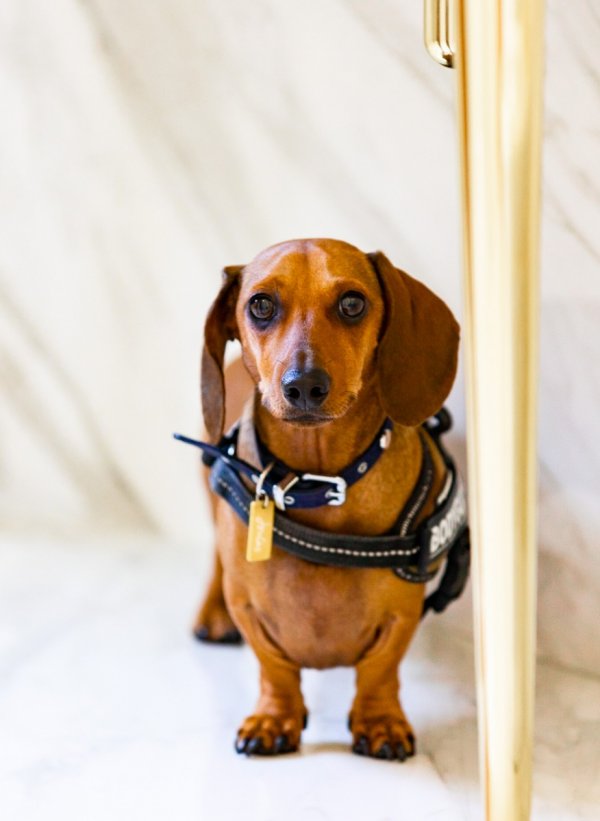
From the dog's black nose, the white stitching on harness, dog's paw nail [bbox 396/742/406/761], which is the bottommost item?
dog's paw nail [bbox 396/742/406/761]

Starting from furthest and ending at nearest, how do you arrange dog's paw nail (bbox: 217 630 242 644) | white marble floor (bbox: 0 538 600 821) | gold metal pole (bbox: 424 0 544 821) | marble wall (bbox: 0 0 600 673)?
dog's paw nail (bbox: 217 630 242 644), marble wall (bbox: 0 0 600 673), white marble floor (bbox: 0 538 600 821), gold metal pole (bbox: 424 0 544 821)

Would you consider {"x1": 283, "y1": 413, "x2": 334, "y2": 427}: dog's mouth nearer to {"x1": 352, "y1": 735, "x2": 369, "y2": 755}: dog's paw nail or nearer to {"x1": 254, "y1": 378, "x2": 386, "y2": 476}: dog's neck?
{"x1": 254, "y1": 378, "x2": 386, "y2": 476}: dog's neck

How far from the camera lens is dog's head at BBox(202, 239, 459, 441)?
0.92 meters

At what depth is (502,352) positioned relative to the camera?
2.49ft

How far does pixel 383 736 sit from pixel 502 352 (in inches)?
19.3

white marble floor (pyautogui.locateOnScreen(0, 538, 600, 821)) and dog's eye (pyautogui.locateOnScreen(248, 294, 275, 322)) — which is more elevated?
dog's eye (pyautogui.locateOnScreen(248, 294, 275, 322))

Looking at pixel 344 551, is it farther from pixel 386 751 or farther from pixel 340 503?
pixel 386 751

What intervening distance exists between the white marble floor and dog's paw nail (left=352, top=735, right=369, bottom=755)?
1cm

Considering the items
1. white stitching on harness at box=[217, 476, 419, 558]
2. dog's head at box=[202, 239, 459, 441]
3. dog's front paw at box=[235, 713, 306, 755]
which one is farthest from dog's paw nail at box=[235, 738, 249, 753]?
dog's head at box=[202, 239, 459, 441]

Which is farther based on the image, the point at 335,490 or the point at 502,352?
the point at 335,490

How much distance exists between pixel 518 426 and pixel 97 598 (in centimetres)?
82

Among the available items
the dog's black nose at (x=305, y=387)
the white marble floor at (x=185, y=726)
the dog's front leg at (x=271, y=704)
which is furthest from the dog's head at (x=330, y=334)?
the white marble floor at (x=185, y=726)

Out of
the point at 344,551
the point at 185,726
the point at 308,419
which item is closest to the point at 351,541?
the point at 344,551

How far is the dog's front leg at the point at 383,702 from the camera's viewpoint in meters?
1.08
